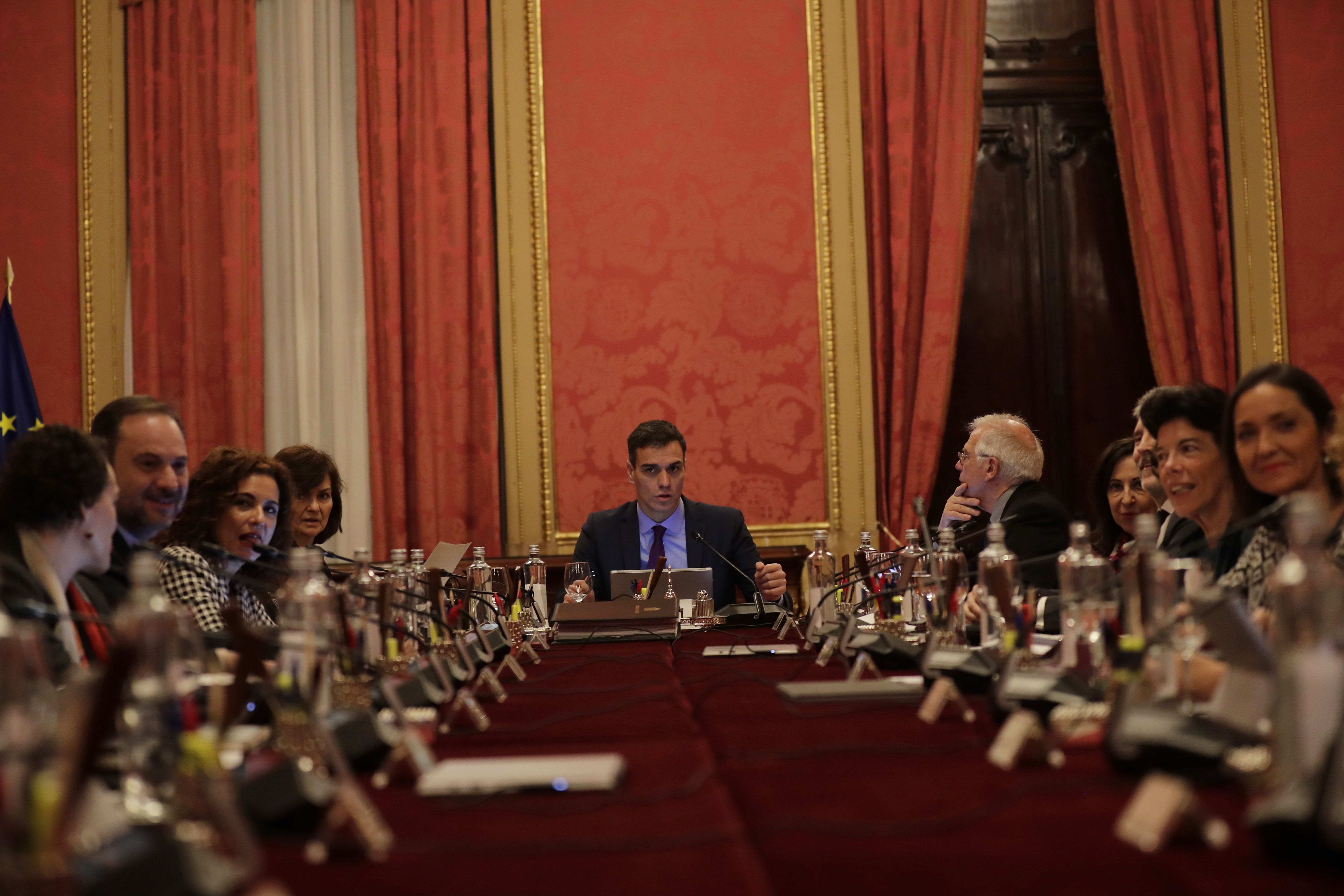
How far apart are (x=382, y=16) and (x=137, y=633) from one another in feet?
15.2

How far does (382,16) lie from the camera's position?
5309 mm

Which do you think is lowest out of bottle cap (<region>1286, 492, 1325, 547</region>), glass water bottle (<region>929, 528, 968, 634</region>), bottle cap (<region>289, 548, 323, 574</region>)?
glass water bottle (<region>929, 528, 968, 634</region>)

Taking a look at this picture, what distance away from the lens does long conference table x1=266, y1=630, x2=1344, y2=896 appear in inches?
40.3

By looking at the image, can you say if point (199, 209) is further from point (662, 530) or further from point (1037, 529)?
point (1037, 529)

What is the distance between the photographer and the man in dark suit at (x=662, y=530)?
447 centimetres

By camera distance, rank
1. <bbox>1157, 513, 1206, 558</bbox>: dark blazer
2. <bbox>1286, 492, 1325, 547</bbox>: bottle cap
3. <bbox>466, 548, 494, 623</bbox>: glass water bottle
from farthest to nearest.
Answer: <bbox>466, 548, 494, 623</bbox>: glass water bottle < <bbox>1157, 513, 1206, 558</bbox>: dark blazer < <bbox>1286, 492, 1325, 547</bbox>: bottle cap

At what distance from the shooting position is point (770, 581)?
3.93 meters

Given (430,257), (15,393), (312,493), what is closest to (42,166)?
(15,393)

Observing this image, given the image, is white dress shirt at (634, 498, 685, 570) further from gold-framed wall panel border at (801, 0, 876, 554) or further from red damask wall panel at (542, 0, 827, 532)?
gold-framed wall panel border at (801, 0, 876, 554)

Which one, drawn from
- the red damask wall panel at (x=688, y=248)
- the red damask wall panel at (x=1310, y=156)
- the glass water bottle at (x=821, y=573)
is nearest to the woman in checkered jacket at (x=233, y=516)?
the glass water bottle at (x=821, y=573)

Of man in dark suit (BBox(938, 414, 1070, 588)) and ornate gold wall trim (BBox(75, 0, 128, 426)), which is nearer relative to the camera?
man in dark suit (BBox(938, 414, 1070, 588))

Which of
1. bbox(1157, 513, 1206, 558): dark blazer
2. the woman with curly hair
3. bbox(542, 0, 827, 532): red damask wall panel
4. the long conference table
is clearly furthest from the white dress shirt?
the long conference table

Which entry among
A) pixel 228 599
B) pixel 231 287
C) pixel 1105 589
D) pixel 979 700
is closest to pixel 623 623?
pixel 228 599

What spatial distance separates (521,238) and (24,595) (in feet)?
11.9
